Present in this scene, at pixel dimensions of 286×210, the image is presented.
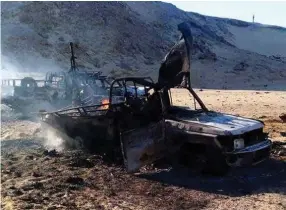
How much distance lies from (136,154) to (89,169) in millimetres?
1123

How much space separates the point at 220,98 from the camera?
22453mm

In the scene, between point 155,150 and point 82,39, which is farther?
point 82,39

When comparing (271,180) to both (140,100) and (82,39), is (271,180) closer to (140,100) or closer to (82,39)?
(140,100)

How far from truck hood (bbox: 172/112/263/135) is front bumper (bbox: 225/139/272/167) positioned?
0.29 meters

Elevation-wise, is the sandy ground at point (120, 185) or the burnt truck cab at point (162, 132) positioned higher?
the burnt truck cab at point (162, 132)

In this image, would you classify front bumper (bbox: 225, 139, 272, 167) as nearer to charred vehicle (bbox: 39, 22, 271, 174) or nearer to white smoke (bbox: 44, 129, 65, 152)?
charred vehicle (bbox: 39, 22, 271, 174)

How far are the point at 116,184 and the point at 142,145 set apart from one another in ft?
2.50

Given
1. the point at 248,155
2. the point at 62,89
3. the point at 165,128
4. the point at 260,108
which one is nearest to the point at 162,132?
the point at 165,128

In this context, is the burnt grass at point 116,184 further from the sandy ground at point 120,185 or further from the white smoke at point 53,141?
the white smoke at point 53,141

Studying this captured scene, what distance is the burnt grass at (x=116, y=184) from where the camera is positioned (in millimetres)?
6680

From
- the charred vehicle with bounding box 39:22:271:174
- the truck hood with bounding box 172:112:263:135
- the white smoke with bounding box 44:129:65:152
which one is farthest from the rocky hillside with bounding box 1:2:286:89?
the truck hood with bounding box 172:112:263:135

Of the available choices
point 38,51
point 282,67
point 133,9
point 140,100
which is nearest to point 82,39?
point 38,51

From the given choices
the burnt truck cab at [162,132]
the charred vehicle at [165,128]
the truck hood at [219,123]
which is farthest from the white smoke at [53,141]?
the truck hood at [219,123]

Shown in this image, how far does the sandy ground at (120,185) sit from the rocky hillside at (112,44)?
22418mm
